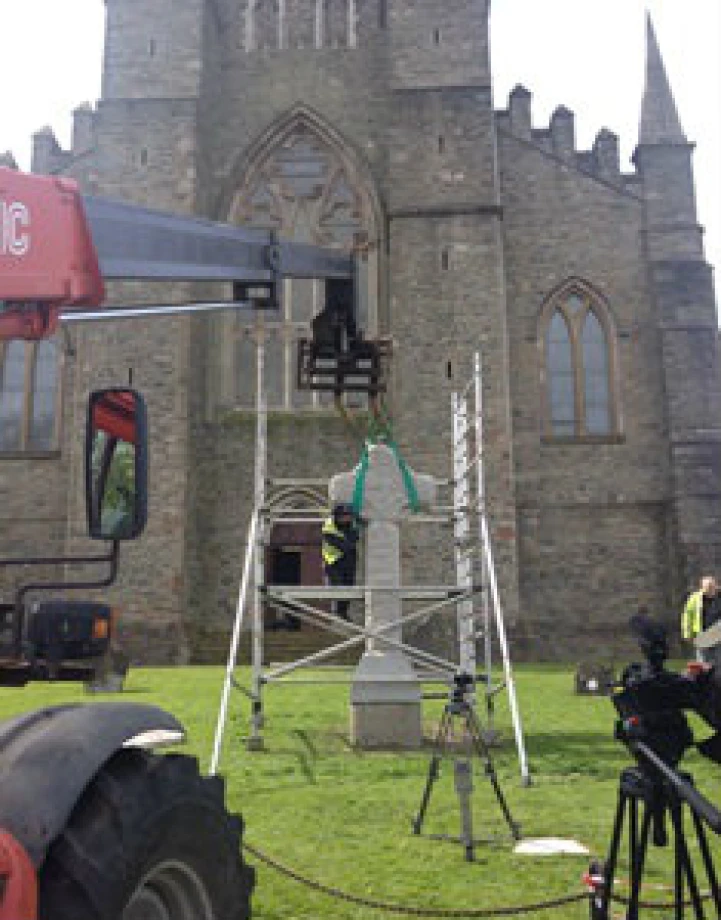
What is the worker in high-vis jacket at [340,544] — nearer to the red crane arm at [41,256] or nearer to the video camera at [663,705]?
the red crane arm at [41,256]

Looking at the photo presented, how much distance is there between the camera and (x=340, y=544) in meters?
9.22

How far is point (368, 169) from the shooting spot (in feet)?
69.8

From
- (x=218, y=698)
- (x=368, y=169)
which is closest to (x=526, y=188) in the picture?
(x=368, y=169)

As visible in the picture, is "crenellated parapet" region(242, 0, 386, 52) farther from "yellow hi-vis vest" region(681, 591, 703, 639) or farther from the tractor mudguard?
the tractor mudguard

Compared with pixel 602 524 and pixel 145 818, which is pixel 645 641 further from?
pixel 602 524

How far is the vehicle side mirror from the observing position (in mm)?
2824

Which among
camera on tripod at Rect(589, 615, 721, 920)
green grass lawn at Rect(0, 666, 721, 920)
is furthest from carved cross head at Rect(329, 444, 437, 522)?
camera on tripod at Rect(589, 615, 721, 920)

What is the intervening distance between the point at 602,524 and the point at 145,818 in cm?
1842

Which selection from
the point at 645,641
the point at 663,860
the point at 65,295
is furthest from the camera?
the point at 663,860

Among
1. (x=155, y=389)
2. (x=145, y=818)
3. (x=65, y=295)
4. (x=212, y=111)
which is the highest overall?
(x=212, y=111)

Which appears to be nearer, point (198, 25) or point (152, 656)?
point (152, 656)

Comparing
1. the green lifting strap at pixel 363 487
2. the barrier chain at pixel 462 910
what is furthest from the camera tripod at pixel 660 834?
the green lifting strap at pixel 363 487

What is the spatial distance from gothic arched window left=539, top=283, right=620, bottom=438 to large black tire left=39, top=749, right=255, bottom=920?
18248 millimetres

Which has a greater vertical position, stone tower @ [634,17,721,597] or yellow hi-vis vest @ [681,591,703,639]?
stone tower @ [634,17,721,597]
